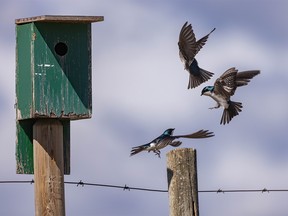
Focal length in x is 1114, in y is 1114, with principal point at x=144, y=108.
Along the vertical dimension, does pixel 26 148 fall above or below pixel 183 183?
above

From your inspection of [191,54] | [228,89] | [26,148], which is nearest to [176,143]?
[26,148]

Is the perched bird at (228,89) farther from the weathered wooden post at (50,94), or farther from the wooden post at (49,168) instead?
the wooden post at (49,168)

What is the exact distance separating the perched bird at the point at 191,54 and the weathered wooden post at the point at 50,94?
3.06 m

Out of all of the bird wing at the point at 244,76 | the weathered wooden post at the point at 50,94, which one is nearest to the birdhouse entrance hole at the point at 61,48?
the weathered wooden post at the point at 50,94

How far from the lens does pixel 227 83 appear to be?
9.70 metres

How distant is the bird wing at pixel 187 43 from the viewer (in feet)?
34.7

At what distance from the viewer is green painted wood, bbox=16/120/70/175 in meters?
7.00

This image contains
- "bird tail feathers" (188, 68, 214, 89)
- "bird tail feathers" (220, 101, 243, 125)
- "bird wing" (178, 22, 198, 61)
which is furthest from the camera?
"bird tail feathers" (188, 68, 214, 89)

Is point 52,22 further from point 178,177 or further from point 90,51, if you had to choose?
point 178,177

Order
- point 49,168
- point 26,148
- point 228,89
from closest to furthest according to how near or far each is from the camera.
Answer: point 49,168 < point 26,148 < point 228,89

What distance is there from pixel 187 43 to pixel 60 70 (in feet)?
11.6

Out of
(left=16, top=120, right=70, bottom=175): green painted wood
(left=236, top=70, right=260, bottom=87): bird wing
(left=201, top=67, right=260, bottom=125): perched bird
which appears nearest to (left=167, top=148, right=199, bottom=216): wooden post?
(left=16, top=120, right=70, bottom=175): green painted wood

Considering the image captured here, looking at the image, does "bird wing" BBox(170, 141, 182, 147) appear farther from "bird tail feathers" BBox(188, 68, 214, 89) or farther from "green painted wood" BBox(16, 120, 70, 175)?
"bird tail feathers" BBox(188, 68, 214, 89)

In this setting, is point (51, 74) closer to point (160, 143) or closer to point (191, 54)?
point (160, 143)
